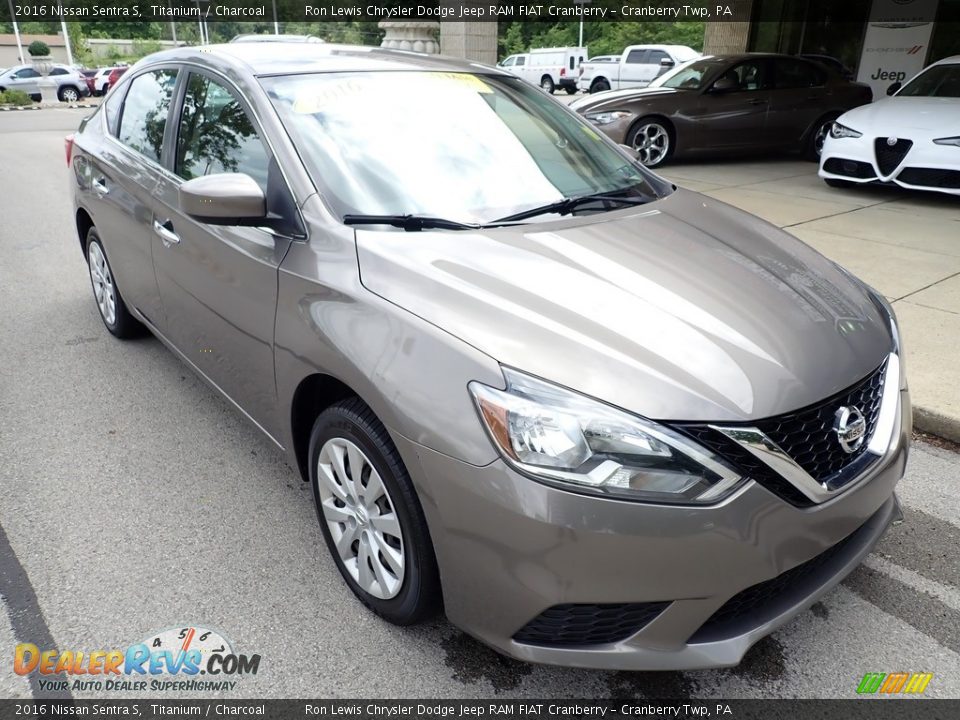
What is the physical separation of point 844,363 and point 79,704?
90.8 inches

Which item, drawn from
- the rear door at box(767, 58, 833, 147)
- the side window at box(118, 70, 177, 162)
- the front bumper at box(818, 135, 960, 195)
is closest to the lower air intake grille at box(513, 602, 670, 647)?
the side window at box(118, 70, 177, 162)

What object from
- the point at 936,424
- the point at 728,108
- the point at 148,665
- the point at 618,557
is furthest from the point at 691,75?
the point at 148,665

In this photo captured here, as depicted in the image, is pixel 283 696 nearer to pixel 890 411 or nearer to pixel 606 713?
pixel 606 713

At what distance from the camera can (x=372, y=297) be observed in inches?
86.0

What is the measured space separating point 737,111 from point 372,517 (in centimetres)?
1022

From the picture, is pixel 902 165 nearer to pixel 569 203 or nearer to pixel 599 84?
pixel 569 203

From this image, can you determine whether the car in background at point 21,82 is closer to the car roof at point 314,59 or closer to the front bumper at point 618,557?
the car roof at point 314,59

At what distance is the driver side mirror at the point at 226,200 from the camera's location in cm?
247

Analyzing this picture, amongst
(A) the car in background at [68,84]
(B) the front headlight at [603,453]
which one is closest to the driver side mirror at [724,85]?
(B) the front headlight at [603,453]

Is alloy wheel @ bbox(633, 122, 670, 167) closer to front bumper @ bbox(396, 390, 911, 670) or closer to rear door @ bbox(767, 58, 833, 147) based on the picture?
rear door @ bbox(767, 58, 833, 147)

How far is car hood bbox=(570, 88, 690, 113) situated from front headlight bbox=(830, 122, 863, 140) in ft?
8.26

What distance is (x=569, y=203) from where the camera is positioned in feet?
9.25

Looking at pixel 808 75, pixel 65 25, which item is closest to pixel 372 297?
pixel 808 75

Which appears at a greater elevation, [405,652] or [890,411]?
[890,411]
